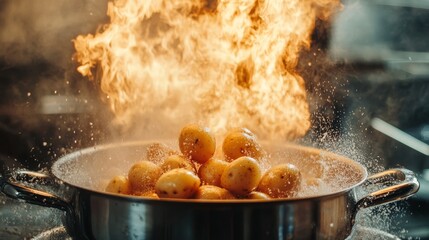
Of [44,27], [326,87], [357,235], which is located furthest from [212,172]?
[326,87]

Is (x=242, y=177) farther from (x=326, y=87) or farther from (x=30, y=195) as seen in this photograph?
(x=326, y=87)

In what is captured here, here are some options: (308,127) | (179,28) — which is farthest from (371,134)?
(179,28)

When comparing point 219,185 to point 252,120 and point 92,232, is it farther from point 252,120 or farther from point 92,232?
point 252,120

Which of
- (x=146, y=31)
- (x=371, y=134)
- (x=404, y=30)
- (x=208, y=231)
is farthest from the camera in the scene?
(x=404, y=30)

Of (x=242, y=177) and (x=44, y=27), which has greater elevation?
(x=44, y=27)

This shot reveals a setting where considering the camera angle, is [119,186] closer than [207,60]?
Yes

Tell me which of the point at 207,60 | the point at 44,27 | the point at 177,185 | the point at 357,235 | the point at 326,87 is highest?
the point at 44,27

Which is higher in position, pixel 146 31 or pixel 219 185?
pixel 146 31
